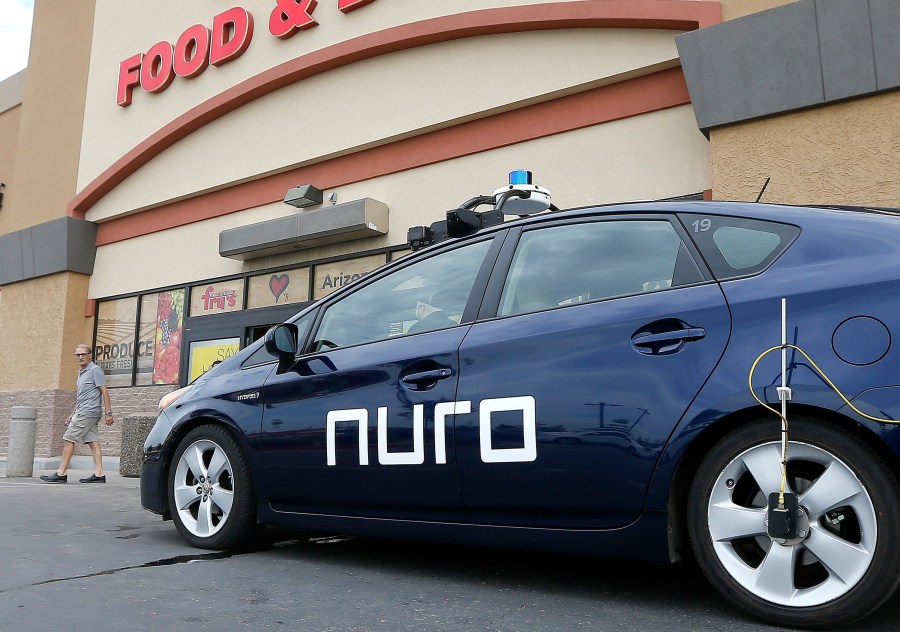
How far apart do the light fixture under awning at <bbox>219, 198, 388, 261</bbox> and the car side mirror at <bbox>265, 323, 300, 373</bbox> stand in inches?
248

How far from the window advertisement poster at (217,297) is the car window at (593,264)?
366 inches

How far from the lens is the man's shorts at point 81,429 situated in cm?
997

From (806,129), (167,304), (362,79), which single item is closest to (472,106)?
(362,79)

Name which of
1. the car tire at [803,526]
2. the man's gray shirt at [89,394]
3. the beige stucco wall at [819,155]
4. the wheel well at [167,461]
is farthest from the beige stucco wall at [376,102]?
the car tire at [803,526]

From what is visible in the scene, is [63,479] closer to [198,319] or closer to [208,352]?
[208,352]

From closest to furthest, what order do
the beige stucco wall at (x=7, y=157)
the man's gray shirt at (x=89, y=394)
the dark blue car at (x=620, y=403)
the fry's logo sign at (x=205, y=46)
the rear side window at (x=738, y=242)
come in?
the dark blue car at (x=620, y=403) < the rear side window at (x=738, y=242) < the man's gray shirt at (x=89, y=394) < the fry's logo sign at (x=205, y=46) < the beige stucco wall at (x=7, y=157)

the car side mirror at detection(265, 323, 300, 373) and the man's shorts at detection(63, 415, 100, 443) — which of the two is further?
the man's shorts at detection(63, 415, 100, 443)

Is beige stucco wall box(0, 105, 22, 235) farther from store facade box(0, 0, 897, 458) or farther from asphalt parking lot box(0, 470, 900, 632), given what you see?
asphalt parking lot box(0, 470, 900, 632)

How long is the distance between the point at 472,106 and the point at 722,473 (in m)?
7.60

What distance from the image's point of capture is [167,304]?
13336 mm

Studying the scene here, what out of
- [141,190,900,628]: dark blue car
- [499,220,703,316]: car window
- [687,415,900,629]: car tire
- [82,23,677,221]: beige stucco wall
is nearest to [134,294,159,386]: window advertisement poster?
[82,23,677,221]: beige stucco wall

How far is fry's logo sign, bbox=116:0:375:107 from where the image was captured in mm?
11539

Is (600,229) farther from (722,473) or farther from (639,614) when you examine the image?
(639,614)

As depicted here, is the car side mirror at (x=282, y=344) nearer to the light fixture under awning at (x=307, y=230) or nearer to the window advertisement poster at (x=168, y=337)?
the light fixture under awning at (x=307, y=230)
